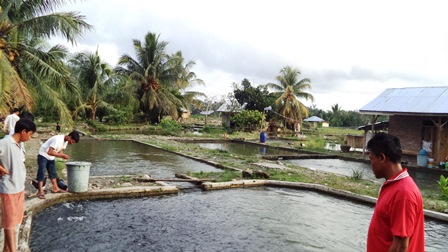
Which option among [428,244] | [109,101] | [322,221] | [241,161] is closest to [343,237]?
[322,221]

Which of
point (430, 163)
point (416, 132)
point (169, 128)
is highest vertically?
point (416, 132)

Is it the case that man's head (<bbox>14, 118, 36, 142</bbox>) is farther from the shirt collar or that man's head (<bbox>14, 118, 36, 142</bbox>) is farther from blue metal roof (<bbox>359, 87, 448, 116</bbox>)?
blue metal roof (<bbox>359, 87, 448, 116</bbox>)

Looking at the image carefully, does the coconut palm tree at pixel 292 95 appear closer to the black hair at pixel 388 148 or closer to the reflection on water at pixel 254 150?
the reflection on water at pixel 254 150

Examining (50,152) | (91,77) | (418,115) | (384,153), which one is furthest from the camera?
(91,77)

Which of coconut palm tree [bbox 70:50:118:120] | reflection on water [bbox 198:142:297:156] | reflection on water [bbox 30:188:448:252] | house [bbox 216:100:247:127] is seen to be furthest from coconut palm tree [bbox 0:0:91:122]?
house [bbox 216:100:247:127]

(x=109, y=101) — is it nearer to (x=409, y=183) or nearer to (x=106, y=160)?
(x=106, y=160)

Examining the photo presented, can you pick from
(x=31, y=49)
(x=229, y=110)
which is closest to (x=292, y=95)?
(x=229, y=110)

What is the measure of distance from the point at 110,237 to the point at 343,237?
13.9ft

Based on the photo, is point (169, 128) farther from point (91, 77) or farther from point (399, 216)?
point (399, 216)

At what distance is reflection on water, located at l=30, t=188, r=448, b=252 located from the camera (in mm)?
6027

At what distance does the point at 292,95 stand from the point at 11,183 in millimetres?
39285

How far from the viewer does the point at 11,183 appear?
4.30 metres

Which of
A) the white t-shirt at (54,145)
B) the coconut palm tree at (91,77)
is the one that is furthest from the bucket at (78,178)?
the coconut palm tree at (91,77)

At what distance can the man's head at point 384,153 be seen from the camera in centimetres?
274
